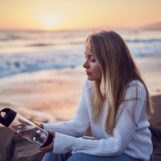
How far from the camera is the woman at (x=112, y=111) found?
1672 mm

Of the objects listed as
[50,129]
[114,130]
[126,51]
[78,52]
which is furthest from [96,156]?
[78,52]

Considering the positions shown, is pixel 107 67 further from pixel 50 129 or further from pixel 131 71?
pixel 50 129

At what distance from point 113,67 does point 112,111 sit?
0.58 feet

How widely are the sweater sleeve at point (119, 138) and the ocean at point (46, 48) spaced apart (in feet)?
8.96

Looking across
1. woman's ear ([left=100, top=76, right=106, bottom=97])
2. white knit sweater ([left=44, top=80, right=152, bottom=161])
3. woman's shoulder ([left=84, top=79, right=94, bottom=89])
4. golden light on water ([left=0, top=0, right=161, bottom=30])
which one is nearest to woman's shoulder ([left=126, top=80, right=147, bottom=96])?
white knit sweater ([left=44, top=80, right=152, bottom=161])

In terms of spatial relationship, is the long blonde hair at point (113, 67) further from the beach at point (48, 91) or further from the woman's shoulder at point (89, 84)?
the beach at point (48, 91)

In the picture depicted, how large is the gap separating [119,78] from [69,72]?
291 cm

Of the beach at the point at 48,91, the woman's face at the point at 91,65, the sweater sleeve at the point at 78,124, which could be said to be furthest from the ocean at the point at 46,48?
the woman's face at the point at 91,65

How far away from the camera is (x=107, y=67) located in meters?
1.72

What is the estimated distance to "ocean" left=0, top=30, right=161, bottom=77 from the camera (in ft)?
14.5

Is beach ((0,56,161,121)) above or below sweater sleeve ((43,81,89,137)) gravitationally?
below

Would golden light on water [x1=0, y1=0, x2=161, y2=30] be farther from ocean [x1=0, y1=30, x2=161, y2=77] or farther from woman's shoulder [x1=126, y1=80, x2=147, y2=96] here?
woman's shoulder [x1=126, y1=80, x2=147, y2=96]

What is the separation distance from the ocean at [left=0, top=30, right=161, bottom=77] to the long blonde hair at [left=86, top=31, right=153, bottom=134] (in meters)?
2.69

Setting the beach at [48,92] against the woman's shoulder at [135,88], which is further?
the beach at [48,92]
